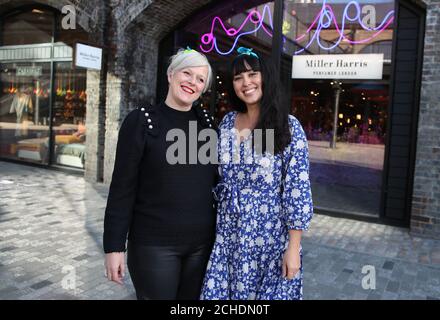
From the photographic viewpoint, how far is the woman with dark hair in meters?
1.99

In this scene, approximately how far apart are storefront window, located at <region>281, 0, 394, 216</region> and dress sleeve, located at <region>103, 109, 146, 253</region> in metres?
5.05

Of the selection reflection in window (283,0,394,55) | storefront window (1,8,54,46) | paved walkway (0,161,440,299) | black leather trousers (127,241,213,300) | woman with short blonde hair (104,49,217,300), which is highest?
storefront window (1,8,54,46)

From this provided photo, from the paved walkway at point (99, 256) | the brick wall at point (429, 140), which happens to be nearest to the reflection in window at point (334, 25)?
the brick wall at point (429, 140)

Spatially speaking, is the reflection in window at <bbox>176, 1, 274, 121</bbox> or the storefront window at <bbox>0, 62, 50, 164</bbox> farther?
the storefront window at <bbox>0, 62, 50, 164</bbox>

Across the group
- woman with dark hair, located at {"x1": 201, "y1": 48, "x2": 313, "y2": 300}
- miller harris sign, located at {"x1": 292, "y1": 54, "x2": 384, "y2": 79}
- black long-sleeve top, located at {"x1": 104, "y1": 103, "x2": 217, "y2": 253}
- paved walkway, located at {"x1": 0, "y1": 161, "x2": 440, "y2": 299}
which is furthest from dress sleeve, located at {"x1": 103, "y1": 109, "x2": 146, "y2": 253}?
miller harris sign, located at {"x1": 292, "y1": 54, "x2": 384, "y2": 79}

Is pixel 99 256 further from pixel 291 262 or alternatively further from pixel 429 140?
pixel 429 140

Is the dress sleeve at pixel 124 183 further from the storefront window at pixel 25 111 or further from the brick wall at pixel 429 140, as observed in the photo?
the storefront window at pixel 25 111

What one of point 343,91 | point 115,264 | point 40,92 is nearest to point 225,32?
point 343,91

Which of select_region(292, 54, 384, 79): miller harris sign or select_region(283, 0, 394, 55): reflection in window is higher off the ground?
select_region(283, 0, 394, 55): reflection in window

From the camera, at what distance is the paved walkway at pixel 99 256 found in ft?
11.7

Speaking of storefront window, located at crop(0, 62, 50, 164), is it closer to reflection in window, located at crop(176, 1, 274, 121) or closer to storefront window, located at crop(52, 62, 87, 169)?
storefront window, located at crop(52, 62, 87, 169)

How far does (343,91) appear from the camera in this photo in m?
6.54

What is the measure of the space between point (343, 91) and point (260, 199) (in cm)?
500
